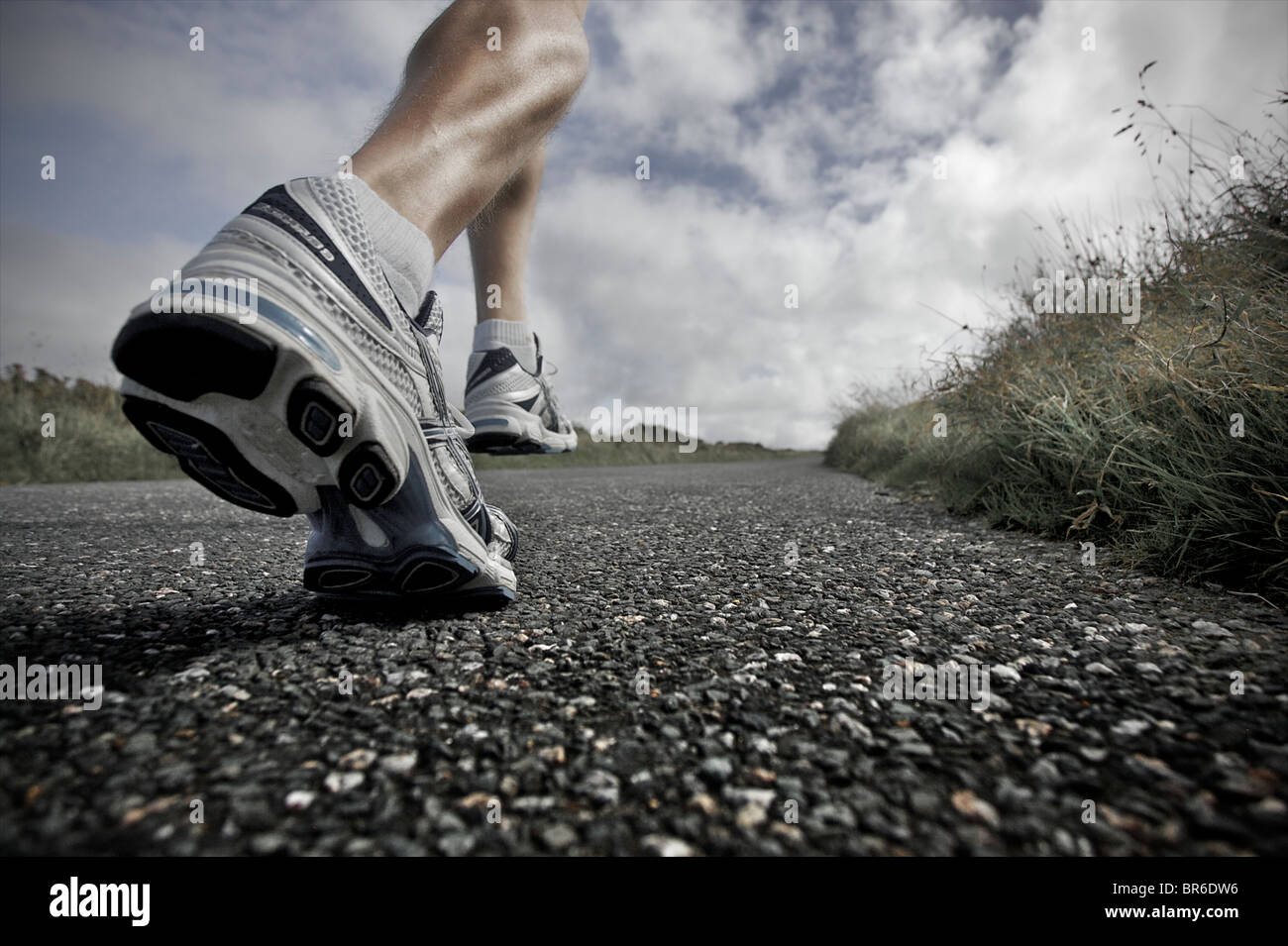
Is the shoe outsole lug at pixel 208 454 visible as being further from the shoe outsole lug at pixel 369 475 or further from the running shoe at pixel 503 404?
the running shoe at pixel 503 404

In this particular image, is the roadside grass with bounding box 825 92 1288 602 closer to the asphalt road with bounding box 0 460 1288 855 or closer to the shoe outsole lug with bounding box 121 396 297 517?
the asphalt road with bounding box 0 460 1288 855

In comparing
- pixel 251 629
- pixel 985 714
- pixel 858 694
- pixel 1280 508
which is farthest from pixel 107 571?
pixel 1280 508

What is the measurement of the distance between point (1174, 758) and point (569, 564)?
4.59 feet

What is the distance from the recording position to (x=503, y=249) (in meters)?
2.36

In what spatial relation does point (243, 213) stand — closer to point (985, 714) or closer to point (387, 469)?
point (387, 469)

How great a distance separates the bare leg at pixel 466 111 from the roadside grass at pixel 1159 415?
185 cm

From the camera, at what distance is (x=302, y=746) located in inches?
29.5

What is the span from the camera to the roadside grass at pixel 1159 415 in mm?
1607

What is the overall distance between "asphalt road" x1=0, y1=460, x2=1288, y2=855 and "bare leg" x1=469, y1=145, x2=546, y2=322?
125 cm
